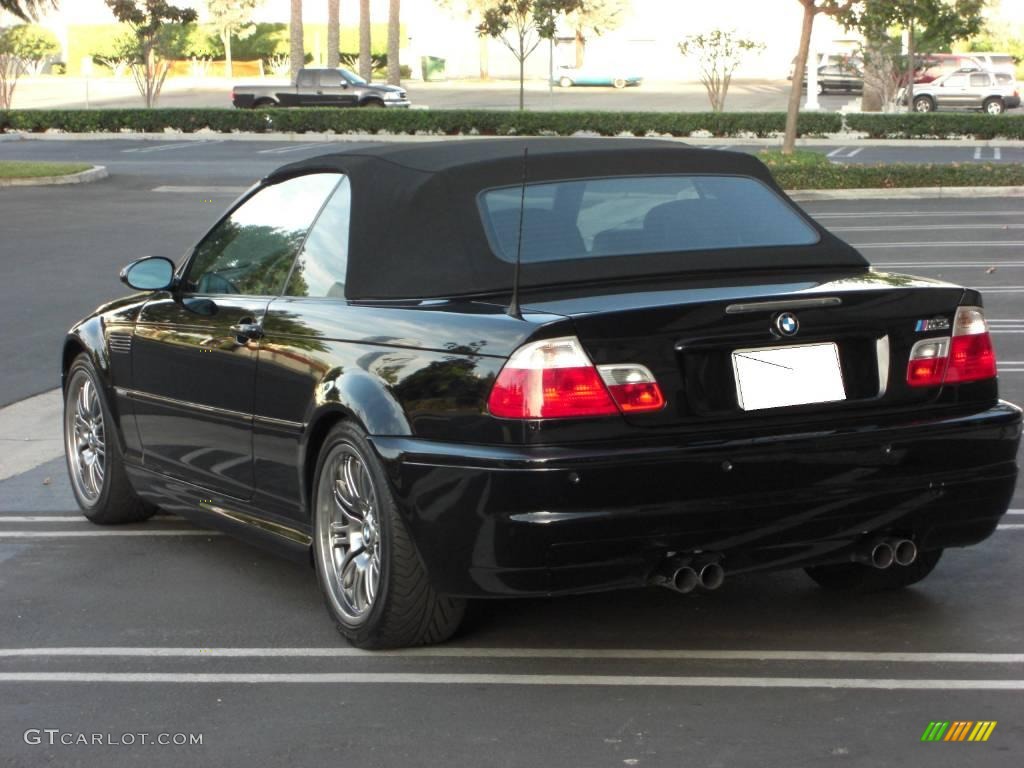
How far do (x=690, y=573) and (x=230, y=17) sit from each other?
8929 centimetres

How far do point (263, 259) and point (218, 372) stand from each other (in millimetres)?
465

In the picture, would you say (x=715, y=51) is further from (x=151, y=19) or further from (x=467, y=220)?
(x=467, y=220)

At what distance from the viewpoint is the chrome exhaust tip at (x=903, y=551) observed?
17.0 ft

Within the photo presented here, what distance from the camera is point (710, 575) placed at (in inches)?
193

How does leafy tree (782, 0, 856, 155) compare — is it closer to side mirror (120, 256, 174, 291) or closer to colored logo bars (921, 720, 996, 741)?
side mirror (120, 256, 174, 291)

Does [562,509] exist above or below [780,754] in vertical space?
above

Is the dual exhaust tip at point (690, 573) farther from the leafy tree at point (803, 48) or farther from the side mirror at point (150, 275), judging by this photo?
the leafy tree at point (803, 48)

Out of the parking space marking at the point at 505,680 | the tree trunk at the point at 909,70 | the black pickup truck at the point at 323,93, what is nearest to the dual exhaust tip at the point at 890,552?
the parking space marking at the point at 505,680

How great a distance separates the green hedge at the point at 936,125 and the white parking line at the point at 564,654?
131ft

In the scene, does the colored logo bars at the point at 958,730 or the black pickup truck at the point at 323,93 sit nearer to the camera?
the colored logo bars at the point at 958,730

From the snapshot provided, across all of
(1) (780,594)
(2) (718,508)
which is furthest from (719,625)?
(2) (718,508)

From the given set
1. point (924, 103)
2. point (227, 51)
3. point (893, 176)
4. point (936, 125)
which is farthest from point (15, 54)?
point (893, 176)

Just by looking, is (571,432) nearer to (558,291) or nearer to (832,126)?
(558,291)

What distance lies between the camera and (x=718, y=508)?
4.82 m
